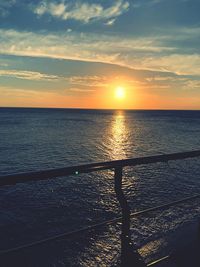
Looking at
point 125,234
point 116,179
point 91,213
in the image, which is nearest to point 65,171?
point 116,179

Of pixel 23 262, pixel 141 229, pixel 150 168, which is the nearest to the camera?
pixel 23 262

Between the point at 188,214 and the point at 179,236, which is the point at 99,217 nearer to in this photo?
the point at 188,214

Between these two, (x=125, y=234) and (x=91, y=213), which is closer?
(x=125, y=234)

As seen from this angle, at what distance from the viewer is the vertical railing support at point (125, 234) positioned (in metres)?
2.82

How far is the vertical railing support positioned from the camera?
282 centimetres

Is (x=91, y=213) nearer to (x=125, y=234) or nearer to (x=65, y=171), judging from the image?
(x=125, y=234)

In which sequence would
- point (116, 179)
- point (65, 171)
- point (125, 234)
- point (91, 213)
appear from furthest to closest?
point (91, 213) → point (125, 234) → point (116, 179) → point (65, 171)

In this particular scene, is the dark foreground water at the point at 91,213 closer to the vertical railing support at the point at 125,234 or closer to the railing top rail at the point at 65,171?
the vertical railing support at the point at 125,234

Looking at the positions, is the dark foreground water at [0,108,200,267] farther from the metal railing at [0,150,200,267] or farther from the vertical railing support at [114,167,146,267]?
the metal railing at [0,150,200,267]

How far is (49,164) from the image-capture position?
86.7 feet

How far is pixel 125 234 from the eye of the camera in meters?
2.97

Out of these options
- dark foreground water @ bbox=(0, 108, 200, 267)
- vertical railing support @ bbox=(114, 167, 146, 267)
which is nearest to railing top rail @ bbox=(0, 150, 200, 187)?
vertical railing support @ bbox=(114, 167, 146, 267)

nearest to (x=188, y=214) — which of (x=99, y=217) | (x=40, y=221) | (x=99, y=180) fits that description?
(x=99, y=217)

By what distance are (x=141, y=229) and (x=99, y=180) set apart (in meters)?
10.0
